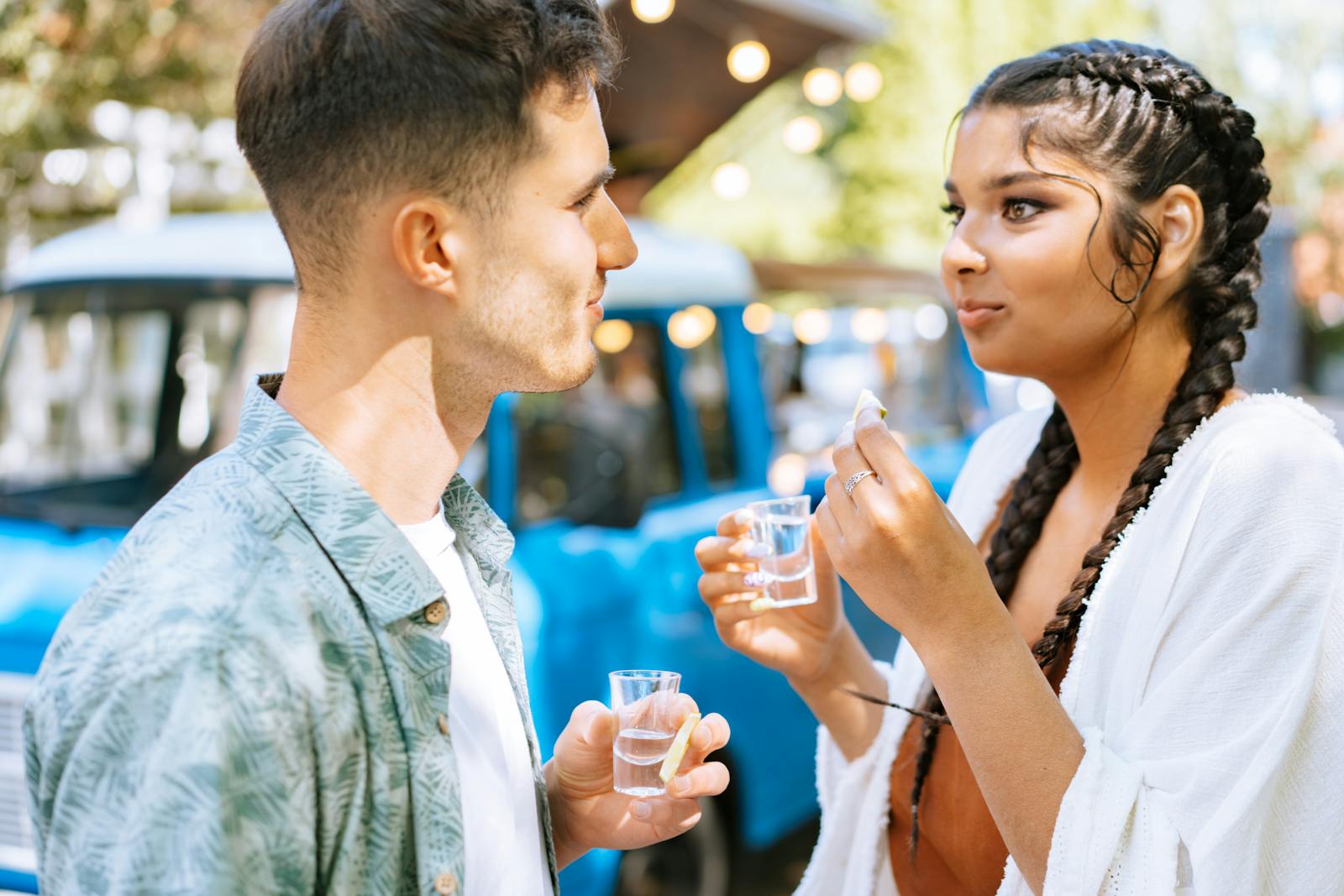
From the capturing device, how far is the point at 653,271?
482cm

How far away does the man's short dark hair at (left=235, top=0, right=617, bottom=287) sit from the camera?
1.44 m

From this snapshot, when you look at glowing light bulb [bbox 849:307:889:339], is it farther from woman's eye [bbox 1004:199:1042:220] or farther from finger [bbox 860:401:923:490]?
finger [bbox 860:401:923:490]

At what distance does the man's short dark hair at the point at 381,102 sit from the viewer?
1443mm

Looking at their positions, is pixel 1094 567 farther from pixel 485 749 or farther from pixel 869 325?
pixel 869 325

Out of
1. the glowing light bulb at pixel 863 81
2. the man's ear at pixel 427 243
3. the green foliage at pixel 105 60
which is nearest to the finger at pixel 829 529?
the man's ear at pixel 427 243

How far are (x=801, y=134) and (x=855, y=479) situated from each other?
9.71 feet

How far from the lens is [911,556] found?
1819 millimetres

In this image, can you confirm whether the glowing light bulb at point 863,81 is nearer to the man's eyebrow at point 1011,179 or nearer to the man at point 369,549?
the man's eyebrow at point 1011,179

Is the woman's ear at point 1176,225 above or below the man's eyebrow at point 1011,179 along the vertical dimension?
below

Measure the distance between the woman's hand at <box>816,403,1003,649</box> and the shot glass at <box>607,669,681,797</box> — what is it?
349 mm

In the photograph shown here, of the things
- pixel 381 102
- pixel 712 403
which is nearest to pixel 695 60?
pixel 712 403

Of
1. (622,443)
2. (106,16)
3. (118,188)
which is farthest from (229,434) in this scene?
(118,188)

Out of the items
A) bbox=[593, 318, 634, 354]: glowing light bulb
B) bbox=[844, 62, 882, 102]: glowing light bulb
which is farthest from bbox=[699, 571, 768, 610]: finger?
bbox=[844, 62, 882, 102]: glowing light bulb

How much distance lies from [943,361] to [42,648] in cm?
560
